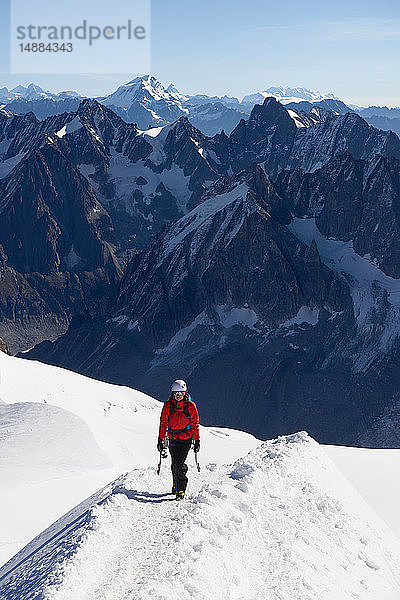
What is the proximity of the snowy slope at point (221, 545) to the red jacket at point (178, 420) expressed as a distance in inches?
64.8

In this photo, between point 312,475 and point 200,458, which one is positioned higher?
point 312,475

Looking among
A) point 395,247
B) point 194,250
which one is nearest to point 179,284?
point 194,250

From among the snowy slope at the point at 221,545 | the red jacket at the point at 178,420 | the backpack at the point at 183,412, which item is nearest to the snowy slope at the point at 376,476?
the snowy slope at the point at 221,545

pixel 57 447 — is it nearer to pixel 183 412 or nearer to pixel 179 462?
pixel 179 462

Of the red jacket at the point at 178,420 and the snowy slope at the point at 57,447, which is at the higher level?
the red jacket at the point at 178,420

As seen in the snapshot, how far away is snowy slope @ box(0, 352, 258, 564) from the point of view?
23.5m

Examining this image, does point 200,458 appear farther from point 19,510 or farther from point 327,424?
point 327,424

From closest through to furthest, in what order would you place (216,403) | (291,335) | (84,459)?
(84,459)
(216,403)
(291,335)

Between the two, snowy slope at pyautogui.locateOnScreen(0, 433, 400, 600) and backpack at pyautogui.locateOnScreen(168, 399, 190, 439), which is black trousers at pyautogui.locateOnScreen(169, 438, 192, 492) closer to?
backpack at pyautogui.locateOnScreen(168, 399, 190, 439)

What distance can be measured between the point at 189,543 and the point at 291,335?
168 meters

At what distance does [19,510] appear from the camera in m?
23.2

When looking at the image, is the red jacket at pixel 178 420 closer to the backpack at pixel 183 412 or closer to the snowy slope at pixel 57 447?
the backpack at pixel 183 412

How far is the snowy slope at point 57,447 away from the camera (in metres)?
23.5

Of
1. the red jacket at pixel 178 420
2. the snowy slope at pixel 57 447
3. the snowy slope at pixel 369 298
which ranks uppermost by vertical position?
the red jacket at pixel 178 420
